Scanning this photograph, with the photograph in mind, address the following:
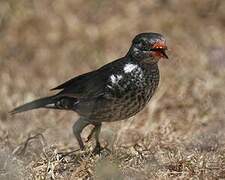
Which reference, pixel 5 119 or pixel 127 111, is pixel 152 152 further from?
pixel 5 119

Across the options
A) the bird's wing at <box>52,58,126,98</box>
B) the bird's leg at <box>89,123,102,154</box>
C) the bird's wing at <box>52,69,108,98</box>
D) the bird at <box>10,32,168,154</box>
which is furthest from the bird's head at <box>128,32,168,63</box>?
the bird's leg at <box>89,123,102,154</box>

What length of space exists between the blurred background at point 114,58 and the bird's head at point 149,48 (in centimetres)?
69

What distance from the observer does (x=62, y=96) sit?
6.91 m

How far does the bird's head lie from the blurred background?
0.69m

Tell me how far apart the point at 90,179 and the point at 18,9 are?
4.75 meters

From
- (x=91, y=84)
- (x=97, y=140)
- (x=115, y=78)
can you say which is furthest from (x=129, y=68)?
(x=97, y=140)

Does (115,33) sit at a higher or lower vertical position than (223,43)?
higher

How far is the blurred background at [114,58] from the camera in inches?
246

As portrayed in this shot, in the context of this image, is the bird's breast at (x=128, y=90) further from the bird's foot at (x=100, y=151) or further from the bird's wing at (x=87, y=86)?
the bird's foot at (x=100, y=151)

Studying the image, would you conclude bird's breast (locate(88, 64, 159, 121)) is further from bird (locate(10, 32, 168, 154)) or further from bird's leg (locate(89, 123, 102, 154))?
bird's leg (locate(89, 123, 102, 154))

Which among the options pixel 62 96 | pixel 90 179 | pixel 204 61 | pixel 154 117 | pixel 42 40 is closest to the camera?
pixel 90 179

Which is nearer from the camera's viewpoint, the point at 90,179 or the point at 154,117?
the point at 90,179

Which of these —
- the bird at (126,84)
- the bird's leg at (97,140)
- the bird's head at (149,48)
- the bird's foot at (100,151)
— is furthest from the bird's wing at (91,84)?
the bird's foot at (100,151)

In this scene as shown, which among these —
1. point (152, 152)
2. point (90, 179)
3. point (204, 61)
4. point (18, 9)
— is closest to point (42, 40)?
point (18, 9)
